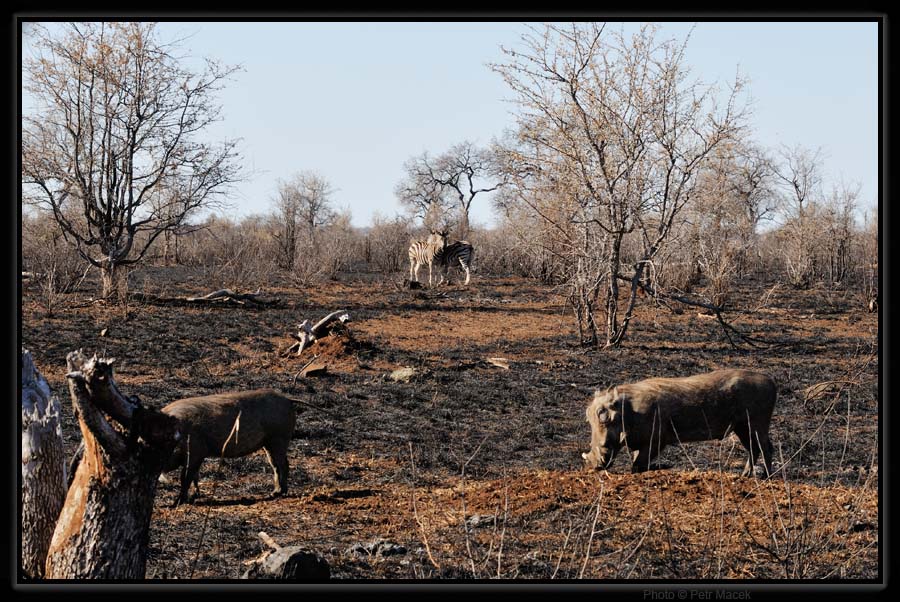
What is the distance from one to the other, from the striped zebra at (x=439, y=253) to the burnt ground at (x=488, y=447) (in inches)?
244

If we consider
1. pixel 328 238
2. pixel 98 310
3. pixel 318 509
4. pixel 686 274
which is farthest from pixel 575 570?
pixel 328 238

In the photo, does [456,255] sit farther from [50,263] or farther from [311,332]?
[311,332]

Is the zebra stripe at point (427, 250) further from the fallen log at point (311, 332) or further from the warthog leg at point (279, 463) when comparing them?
the warthog leg at point (279, 463)

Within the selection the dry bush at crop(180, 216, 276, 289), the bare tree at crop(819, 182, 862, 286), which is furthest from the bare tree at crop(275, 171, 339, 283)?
the bare tree at crop(819, 182, 862, 286)

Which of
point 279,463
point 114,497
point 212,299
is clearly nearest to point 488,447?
point 279,463

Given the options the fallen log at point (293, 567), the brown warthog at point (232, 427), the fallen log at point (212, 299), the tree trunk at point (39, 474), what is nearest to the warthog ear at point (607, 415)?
the brown warthog at point (232, 427)

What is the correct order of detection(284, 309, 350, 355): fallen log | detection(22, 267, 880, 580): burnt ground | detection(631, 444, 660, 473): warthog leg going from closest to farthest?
detection(22, 267, 880, 580): burnt ground, detection(631, 444, 660, 473): warthog leg, detection(284, 309, 350, 355): fallen log

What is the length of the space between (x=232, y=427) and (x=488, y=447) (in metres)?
3.20

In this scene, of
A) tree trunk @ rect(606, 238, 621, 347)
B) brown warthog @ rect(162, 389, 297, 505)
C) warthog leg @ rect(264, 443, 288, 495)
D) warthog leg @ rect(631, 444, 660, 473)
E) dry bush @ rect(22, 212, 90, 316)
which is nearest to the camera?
brown warthog @ rect(162, 389, 297, 505)

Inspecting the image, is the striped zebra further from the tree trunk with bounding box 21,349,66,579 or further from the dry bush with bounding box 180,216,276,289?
the tree trunk with bounding box 21,349,66,579

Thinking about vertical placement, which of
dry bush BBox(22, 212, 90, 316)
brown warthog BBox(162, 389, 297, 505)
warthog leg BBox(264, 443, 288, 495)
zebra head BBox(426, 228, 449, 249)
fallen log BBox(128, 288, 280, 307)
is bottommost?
warthog leg BBox(264, 443, 288, 495)

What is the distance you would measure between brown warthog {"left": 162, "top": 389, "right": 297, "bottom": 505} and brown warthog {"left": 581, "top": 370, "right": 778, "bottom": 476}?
2375 millimetres

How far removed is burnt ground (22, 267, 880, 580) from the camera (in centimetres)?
457
